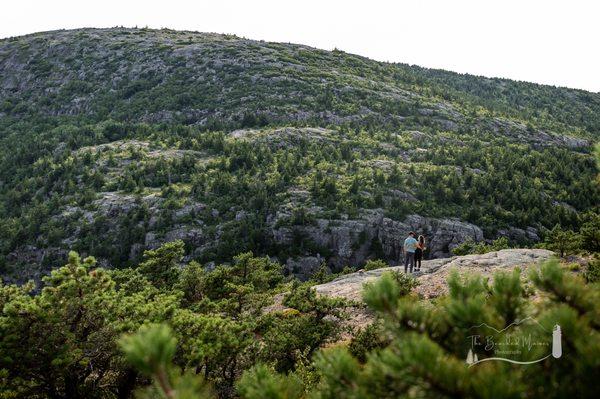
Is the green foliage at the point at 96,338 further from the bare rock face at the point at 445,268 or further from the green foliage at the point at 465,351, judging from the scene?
the bare rock face at the point at 445,268

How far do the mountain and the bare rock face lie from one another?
3443mm

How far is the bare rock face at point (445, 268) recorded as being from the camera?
16281mm

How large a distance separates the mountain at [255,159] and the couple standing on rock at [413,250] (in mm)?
6483

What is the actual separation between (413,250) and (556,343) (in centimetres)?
1485

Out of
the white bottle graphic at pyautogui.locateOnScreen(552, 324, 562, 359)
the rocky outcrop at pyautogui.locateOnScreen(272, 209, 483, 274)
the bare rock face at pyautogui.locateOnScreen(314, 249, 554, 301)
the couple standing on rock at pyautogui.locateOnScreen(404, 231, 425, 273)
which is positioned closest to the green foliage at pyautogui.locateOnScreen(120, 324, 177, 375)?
the white bottle graphic at pyautogui.locateOnScreen(552, 324, 562, 359)

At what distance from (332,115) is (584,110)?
76.3m

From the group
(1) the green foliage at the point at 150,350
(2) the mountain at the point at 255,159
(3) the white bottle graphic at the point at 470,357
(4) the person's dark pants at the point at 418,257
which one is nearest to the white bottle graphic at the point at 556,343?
(3) the white bottle graphic at the point at 470,357

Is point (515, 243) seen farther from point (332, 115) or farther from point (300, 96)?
point (300, 96)

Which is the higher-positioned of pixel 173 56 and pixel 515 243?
pixel 173 56

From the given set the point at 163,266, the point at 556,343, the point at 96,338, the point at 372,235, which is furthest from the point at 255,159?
the point at 556,343

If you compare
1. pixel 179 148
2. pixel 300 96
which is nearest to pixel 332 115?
pixel 300 96

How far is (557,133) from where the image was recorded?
72.0 m

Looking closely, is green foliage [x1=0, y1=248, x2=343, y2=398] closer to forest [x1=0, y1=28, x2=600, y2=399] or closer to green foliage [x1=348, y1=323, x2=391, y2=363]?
forest [x1=0, y1=28, x2=600, y2=399]

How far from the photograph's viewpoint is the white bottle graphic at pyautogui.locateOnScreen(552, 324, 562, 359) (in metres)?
2.69
